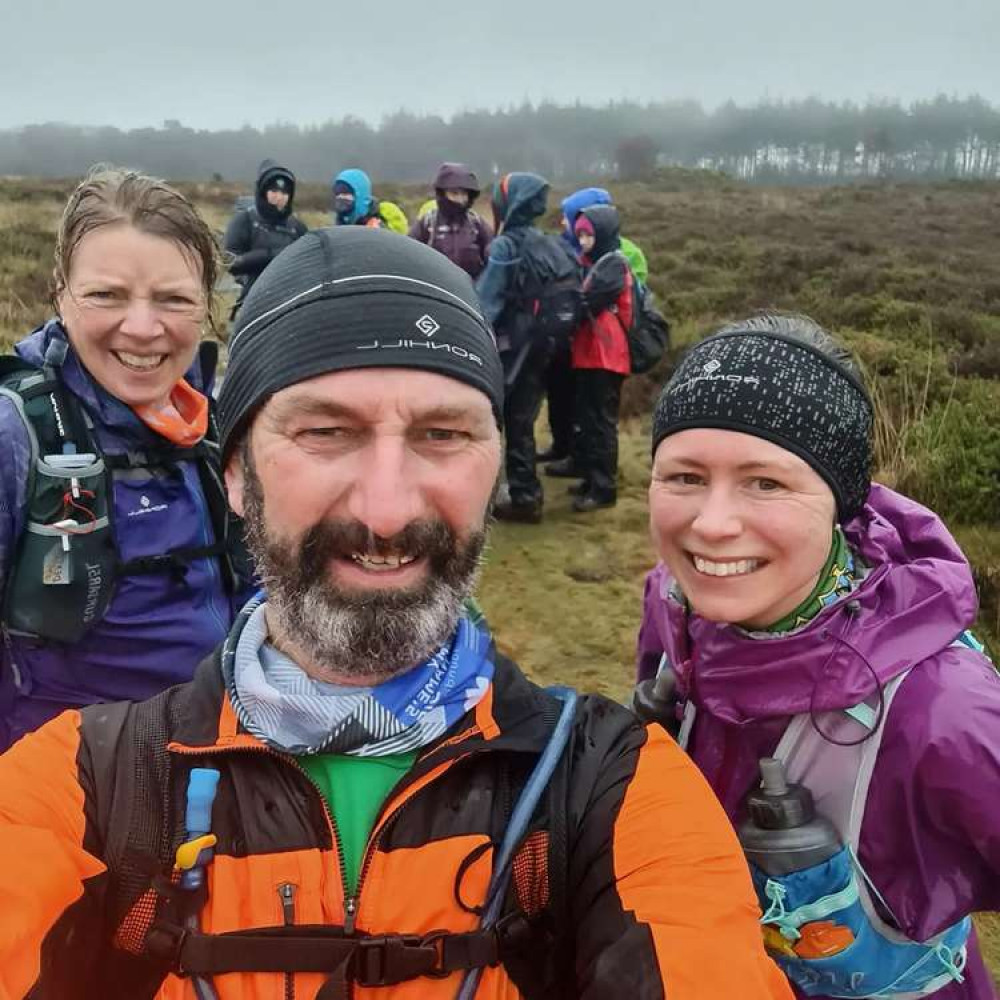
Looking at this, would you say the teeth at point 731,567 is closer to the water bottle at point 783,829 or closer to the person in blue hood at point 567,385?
the water bottle at point 783,829

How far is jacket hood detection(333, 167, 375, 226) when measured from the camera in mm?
8469

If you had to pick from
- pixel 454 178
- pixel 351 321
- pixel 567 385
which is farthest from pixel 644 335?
pixel 351 321

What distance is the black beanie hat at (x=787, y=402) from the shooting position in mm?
1634

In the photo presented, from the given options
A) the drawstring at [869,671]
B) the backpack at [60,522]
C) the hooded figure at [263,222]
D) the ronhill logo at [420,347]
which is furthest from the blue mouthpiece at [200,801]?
the hooded figure at [263,222]

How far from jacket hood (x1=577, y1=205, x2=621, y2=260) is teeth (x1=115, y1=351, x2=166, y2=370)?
420 cm

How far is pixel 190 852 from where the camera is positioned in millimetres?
1119

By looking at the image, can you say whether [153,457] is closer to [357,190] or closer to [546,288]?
[546,288]

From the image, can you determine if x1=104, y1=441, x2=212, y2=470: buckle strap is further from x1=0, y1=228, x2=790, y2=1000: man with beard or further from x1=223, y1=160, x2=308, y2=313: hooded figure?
x1=223, y1=160, x2=308, y2=313: hooded figure

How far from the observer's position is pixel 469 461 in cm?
135

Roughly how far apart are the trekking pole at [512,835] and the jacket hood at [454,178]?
6.58 meters

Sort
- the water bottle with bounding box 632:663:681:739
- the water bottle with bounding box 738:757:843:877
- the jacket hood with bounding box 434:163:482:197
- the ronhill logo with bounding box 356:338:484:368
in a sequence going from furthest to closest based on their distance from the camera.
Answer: the jacket hood with bounding box 434:163:482:197
the water bottle with bounding box 632:663:681:739
the water bottle with bounding box 738:757:843:877
the ronhill logo with bounding box 356:338:484:368

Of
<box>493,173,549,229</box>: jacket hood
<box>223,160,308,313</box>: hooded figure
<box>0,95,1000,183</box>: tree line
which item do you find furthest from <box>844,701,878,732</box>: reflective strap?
<box>0,95,1000,183</box>: tree line

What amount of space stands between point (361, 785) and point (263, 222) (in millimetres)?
7889

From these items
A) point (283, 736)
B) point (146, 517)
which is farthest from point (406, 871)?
point (146, 517)
